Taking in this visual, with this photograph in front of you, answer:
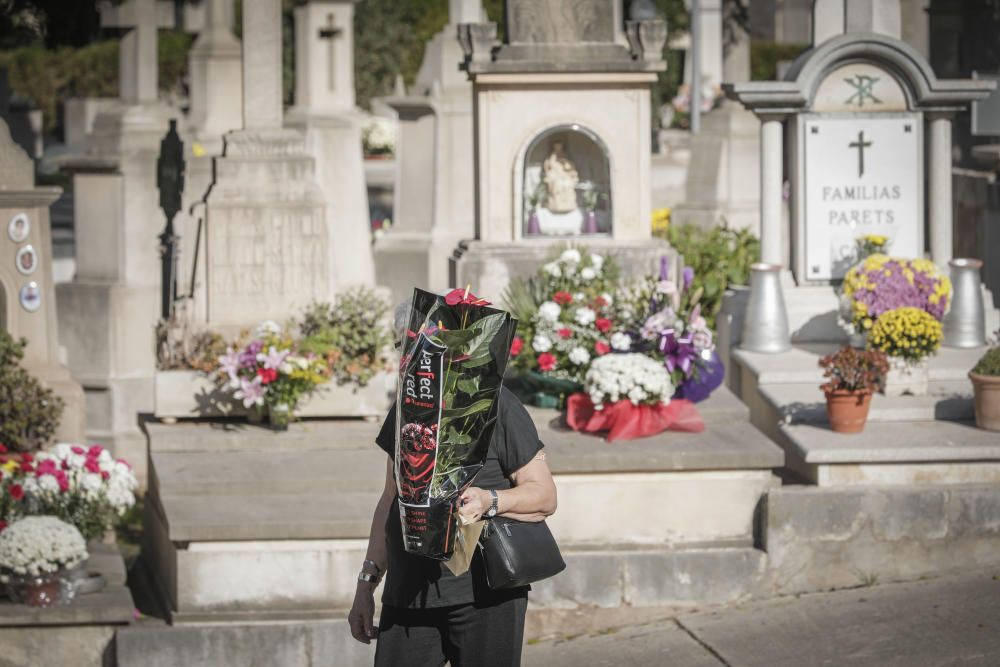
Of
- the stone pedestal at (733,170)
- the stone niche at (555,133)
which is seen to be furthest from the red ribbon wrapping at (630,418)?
the stone pedestal at (733,170)

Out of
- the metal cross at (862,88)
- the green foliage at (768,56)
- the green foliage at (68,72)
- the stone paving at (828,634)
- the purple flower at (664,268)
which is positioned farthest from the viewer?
the green foliage at (768,56)

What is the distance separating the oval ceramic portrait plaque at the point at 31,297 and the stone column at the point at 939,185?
5.85 m

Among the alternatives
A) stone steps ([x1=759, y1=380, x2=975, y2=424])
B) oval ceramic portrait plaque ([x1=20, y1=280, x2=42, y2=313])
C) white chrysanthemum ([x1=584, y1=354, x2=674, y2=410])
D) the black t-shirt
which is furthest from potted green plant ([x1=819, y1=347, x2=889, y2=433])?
oval ceramic portrait plaque ([x1=20, y1=280, x2=42, y2=313])

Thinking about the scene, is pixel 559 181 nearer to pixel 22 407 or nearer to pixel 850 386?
pixel 850 386

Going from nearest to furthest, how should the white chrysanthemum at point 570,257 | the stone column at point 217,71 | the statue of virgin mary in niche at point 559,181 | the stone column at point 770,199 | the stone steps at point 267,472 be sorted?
the stone steps at point 267,472, the white chrysanthemum at point 570,257, the stone column at point 770,199, the statue of virgin mary in niche at point 559,181, the stone column at point 217,71

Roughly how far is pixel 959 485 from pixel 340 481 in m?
3.08

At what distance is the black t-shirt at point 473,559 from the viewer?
191 inches

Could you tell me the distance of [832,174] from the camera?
1080 cm

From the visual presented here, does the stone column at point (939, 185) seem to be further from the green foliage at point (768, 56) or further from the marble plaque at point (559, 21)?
the green foliage at point (768, 56)

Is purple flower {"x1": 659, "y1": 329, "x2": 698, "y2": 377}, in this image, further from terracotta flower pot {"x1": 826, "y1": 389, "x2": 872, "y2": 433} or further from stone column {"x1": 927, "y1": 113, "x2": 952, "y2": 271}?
stone column {"x1": 927, "y1": 113, "x2": 952, "y2": 271}

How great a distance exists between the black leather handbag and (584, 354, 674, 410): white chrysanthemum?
3368 millimetres

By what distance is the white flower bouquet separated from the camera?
741 cm

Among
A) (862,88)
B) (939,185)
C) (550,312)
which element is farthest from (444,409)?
(939,185)

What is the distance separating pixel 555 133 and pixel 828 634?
493cm
